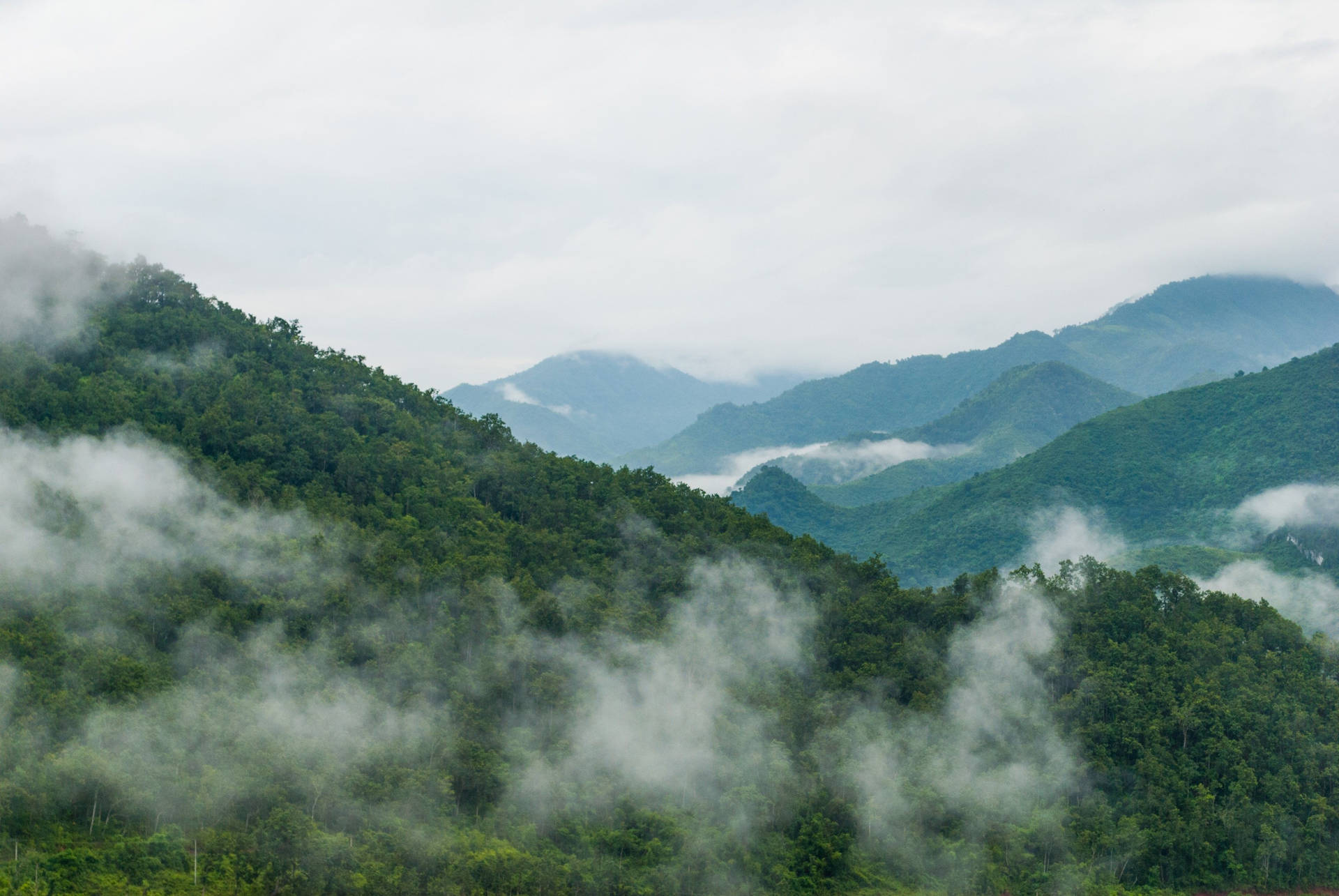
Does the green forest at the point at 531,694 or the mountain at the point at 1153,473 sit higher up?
the mountain at the point at 1153,473

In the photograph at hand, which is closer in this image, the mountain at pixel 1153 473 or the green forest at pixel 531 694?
the green forest at pixel 531 694

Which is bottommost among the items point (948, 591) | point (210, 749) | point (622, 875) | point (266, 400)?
point (622, 875)

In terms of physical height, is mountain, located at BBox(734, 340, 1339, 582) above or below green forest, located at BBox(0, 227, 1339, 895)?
above

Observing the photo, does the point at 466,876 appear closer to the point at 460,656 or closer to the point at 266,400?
the point at 460,656

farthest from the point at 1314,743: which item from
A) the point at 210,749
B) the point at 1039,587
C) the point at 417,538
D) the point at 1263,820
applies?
the point at 210,749
